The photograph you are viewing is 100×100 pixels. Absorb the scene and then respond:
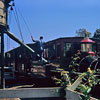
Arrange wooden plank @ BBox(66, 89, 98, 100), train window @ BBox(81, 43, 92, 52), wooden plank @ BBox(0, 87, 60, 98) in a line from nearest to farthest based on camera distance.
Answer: wooden plank @ BBox(66, 89, 98, 100), wooden plank @ BBox(0, 87, 60, 98), train window @ BBox(81, 43, 92, 52)

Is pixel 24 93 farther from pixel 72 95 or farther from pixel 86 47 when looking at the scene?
pixel 86 47

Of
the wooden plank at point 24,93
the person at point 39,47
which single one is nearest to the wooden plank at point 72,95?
the wooden plank at point 24,93

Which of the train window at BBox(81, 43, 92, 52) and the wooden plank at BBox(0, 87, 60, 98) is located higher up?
the train window at BBox(81, 43, 92, 52)

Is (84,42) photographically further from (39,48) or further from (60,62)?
(39,48)

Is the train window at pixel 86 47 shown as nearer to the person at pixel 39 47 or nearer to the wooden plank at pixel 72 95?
the person at pixel 39 47

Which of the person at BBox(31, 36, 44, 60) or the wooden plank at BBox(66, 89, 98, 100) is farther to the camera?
the person at BBox(31, 36, 44, 60)

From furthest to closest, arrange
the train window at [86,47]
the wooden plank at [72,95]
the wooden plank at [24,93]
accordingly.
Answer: the train window at [86,47] → the wooden plank at [24,93] → the wooden plank at [72,95]

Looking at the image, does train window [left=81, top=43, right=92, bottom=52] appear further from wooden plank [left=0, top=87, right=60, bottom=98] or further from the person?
wooden plank [left=0, top=87, right=60, bottom=98]

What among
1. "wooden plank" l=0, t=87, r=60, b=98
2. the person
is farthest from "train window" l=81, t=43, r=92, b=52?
"wooden plank" l=0, t=87, r=60, b=98

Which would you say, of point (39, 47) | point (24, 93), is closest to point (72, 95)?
point (24, 93)

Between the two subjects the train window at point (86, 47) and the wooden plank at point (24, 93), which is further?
the train window at point (86, 47)

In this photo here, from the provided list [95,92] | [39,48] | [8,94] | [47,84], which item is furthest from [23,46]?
[8,94]

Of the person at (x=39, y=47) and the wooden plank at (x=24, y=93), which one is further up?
the person at (x=39, y=47)

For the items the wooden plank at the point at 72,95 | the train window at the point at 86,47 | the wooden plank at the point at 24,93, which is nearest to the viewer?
the wooden plank at the point at 72,95
